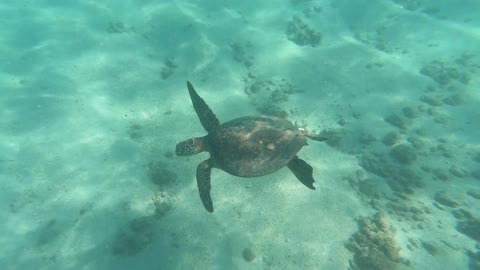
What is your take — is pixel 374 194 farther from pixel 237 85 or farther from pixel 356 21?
pixel 356 21

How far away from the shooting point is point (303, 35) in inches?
561

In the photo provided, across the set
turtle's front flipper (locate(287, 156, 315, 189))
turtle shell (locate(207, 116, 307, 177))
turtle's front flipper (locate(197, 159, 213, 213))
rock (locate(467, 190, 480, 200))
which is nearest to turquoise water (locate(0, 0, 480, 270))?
rock (locate(467, 190, 480, 200))

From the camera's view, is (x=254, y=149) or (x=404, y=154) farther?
(x=404, y=154)

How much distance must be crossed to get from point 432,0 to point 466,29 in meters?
3.69

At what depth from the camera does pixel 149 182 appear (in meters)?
8.37

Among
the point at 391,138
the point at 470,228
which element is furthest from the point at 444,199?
the point at 391,138

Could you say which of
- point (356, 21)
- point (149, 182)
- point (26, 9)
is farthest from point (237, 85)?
point (26, 9)

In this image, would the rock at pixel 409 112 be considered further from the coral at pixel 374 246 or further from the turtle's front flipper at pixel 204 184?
the turtle's front flipper at pixel 204 184

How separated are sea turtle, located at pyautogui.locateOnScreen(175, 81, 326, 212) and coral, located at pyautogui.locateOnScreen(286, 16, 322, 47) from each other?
31.4ft

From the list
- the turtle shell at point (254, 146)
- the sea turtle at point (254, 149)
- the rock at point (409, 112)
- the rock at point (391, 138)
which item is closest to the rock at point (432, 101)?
the rock at point (409, 112)

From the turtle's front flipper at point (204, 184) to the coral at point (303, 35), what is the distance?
1053cm

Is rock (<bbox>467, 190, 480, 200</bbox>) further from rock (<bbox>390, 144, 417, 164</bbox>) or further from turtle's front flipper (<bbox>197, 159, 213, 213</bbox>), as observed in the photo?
turtle's front flipper (<bbox>197, 159, 213, 213</bbox>)

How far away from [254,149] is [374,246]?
4.48 meters

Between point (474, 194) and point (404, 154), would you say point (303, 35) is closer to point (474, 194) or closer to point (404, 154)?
point (404, 154)
